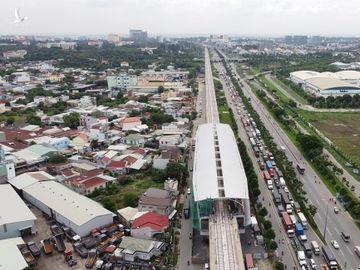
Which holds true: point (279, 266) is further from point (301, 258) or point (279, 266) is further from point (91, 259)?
point (91, 259)

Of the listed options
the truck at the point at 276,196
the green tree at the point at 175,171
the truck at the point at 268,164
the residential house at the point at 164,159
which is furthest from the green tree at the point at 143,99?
the truck at the point at 276,196

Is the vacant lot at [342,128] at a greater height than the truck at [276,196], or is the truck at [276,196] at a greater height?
the vacant lot at [342,128]

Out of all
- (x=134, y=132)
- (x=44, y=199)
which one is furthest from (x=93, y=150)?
(x=44, y=199)

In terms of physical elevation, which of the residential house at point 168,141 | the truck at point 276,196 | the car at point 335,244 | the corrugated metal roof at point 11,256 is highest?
the residential house at point 168,141

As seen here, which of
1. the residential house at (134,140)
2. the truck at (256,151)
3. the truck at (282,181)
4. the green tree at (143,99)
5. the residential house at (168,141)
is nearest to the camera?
the truck at (282,181)

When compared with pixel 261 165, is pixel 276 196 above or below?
below

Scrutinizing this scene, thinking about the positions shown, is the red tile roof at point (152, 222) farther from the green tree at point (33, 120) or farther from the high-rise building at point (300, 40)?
the high-rise building at point (300, 40)

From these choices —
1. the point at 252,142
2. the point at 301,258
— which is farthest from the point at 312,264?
the point at 252,142
